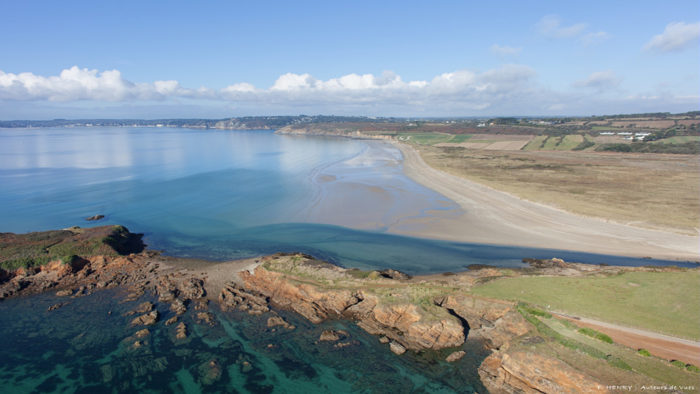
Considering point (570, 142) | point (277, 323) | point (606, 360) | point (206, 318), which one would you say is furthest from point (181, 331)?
point (570, 142)

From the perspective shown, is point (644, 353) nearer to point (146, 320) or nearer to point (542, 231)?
point (542, 231)

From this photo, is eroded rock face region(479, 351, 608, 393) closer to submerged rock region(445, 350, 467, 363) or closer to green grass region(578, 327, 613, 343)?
submerged rock region(445, 350, 467, 363)

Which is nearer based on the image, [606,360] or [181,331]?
[606,360]

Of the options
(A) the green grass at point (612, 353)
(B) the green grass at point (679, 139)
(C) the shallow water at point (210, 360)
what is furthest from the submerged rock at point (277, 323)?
(B) the green grass at point (679, 139)

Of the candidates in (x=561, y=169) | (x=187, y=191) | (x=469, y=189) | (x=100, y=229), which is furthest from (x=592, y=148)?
(x=100, y=229)

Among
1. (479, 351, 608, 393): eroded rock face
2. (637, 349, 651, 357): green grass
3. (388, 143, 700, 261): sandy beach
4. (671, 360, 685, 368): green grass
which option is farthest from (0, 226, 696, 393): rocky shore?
(388, 143, 700, 261): sandy beach

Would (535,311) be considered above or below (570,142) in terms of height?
below
